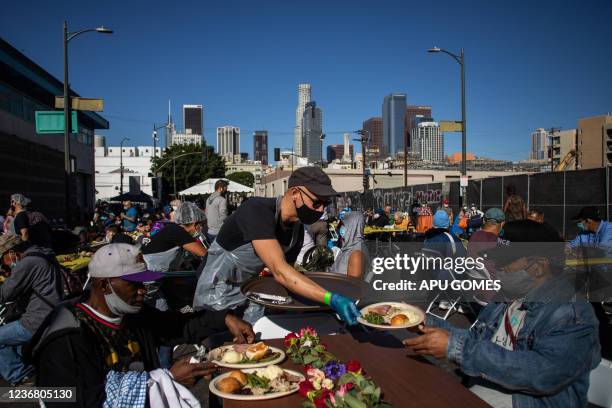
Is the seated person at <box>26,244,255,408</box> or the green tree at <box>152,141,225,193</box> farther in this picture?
the green tree at <box>152,141,225,193</box>

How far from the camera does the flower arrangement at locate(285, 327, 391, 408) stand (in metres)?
1.97

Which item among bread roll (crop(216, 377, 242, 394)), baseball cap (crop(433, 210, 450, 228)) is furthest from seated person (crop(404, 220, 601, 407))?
baseball cap (crop(433, 210, 450, 228))

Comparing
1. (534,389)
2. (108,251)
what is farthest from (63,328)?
(534,389)

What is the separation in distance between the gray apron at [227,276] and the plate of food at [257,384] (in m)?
0.96

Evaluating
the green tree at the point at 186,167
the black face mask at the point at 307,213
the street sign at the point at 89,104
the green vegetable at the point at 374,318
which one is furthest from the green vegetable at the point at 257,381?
the green tree at the point at 186,167

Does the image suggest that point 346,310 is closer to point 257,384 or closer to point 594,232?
point 257,384

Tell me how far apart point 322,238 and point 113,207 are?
32015 millimetres

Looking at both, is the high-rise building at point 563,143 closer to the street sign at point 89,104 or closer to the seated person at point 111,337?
the street sign at point 89,104

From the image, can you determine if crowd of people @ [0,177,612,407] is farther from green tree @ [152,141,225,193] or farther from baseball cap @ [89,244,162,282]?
green tree @ [152,141,225,193]

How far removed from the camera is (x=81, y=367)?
2.18m

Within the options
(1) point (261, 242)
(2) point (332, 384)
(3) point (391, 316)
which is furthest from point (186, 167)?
(2) point (332, 384)

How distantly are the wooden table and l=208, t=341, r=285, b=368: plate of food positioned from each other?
0.09 m

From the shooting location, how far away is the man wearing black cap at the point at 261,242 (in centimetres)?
310

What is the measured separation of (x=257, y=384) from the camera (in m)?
2.29
